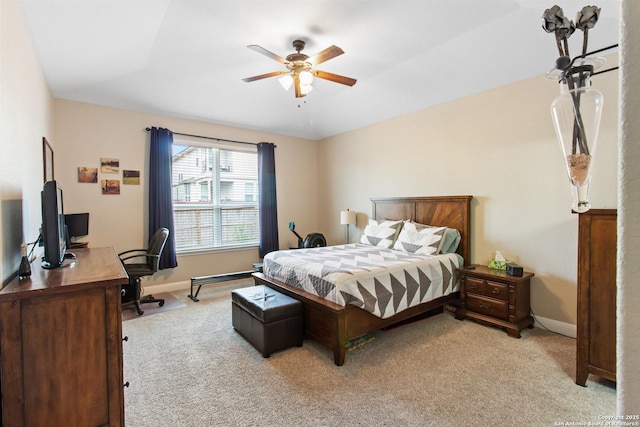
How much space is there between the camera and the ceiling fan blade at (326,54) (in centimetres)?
246

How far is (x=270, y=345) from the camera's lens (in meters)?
2.58

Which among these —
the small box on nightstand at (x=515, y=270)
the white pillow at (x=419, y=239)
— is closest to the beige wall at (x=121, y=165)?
the white pillow at (x=419, y=239)

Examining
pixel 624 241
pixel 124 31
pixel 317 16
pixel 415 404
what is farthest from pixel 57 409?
pixel 317 16

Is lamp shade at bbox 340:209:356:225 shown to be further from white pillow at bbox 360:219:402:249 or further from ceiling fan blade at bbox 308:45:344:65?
ceiling fan blade at bbox 308:45:344:65

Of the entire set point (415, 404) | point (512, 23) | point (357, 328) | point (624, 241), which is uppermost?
point (512, 23)

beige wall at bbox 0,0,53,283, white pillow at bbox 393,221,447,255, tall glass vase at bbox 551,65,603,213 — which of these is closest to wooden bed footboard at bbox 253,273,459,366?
white pillow at bbox 393,221,447,255

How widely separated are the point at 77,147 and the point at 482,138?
519 cm

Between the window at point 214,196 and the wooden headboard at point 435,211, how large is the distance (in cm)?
234

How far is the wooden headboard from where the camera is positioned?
148 inches

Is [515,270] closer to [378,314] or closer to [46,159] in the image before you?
[378,314]

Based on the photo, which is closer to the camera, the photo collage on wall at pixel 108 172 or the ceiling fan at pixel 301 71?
the ceiling fan at pixel 301 71

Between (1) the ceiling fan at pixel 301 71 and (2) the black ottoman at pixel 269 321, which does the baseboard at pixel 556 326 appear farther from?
(1) the ceiling fan at pixel 301 71

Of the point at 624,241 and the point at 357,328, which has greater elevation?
the point at 624,241

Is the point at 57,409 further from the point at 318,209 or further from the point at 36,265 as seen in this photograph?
the point at 318,209
